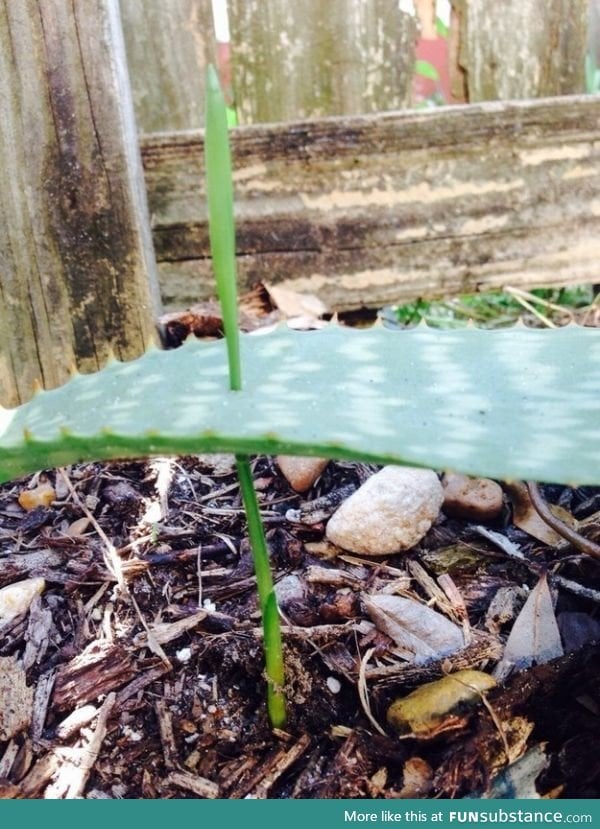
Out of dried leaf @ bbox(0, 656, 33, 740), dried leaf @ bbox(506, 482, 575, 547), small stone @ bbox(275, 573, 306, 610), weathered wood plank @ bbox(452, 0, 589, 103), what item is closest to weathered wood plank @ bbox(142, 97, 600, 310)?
weathered wood plank @ bbox(452, 0, 589, 103)

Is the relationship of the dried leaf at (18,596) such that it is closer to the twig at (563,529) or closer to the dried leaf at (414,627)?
the dried leaf at (414,627)

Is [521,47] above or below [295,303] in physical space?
above

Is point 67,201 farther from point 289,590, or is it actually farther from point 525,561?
point 525,561

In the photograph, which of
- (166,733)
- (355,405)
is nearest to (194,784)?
(166,733)

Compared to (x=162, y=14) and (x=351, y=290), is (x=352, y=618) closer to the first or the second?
(x=351, y=290)

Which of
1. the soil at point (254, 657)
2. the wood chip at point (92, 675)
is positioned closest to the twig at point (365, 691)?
the soil at point (254, 657)
